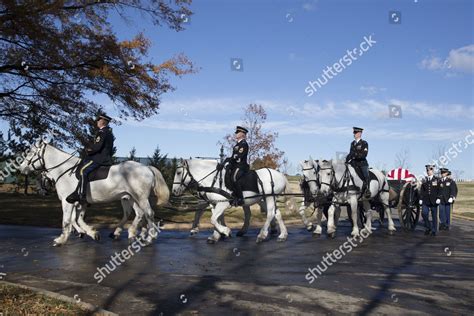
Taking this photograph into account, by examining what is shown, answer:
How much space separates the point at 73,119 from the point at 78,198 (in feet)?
24.2

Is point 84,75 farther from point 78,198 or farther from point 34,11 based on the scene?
point 78,198

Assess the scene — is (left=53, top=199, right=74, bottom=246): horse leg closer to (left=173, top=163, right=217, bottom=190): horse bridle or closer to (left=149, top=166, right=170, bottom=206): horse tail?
(left=149, top=166, right=170, bottom=206): horse tail

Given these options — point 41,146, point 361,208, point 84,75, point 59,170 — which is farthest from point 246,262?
point 84,75

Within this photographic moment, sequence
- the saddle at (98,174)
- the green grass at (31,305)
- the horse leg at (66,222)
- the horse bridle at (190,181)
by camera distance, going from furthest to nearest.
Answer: the horse bridle at (190,181) < the saddle at (98,174) < the horse leg at (66,222) < the green grass at (31,305)

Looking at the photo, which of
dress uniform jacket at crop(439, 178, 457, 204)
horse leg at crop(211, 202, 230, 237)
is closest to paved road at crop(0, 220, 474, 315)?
horse leg at crop(211, 202, 230, 237)

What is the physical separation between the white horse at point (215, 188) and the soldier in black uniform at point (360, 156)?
282cm

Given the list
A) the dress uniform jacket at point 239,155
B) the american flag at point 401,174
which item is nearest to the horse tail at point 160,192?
the dress uniform jacket at point 239,155

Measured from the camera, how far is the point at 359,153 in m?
14.9

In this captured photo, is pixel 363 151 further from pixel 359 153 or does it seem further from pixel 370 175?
pixel 370 175

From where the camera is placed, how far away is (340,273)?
28.4 ft

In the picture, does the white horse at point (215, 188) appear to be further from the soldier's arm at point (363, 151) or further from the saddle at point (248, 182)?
the soldier's arm at point (363, 151)

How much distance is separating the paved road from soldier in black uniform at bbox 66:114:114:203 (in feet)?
4.43

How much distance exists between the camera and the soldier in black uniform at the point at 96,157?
11.8m

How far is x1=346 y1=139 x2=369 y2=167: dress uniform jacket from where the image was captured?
14867 millimetres
